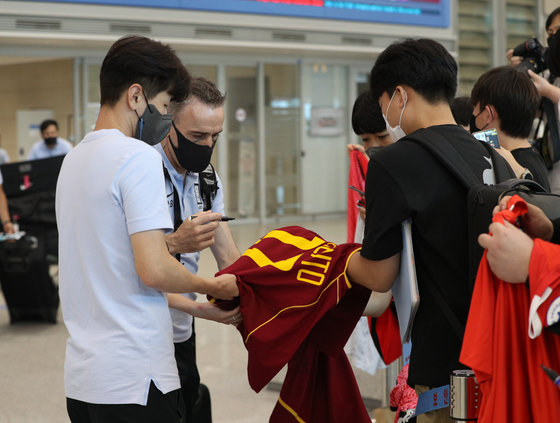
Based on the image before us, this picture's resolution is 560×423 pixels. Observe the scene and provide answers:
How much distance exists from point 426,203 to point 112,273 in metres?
0.77

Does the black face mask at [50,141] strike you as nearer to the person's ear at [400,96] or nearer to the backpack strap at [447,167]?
the person's ear at [400,96]

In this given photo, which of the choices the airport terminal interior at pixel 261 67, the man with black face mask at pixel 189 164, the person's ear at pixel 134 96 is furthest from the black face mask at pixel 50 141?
the person's ear at pixel 134 96

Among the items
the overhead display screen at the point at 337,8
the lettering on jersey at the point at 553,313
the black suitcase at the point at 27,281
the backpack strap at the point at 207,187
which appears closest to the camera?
the lettering on jersey at the point at 553,313

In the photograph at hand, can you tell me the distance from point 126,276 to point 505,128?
5.52 feet

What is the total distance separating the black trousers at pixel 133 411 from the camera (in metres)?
1.79

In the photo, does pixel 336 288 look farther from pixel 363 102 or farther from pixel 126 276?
pixel 363 102

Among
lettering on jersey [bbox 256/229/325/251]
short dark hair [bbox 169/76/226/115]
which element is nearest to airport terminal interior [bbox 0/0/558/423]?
short dark hair [bbox 169/76/226/115]

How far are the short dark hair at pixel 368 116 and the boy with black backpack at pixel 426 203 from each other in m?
1.12

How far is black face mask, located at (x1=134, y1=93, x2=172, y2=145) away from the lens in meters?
1.90

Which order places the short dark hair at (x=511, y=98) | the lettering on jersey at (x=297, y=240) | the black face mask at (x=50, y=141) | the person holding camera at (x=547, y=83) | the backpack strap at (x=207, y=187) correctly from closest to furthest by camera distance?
the lettering on jersey at (x=297, y=240), the backpack strap at (x=207, y=187), the short dark hair at (x=511, y=98), the person holding camera at (x=547, y=83), the black face mask at (x=50, y=141)

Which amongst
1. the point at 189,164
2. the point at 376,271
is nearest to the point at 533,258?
the point at 376,271

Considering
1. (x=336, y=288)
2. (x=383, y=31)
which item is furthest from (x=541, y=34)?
(x=336, y=288)

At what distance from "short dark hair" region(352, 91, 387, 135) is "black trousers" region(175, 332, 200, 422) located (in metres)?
1.15

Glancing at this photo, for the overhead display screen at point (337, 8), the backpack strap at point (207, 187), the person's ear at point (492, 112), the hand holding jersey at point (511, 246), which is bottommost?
the hand holding jersey at point (511, 246)
